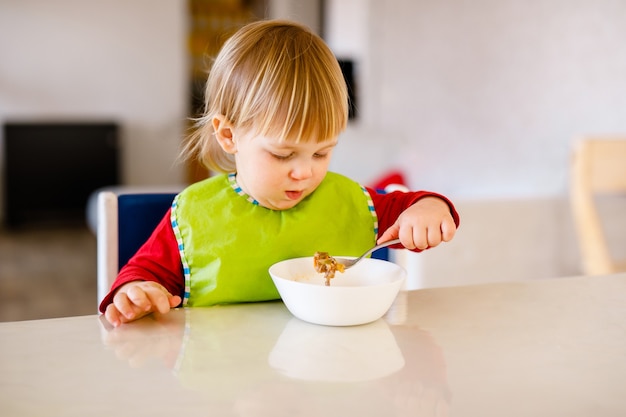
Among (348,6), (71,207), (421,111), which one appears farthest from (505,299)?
(71,207)

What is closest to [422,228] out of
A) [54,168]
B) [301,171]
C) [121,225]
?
[301,171]

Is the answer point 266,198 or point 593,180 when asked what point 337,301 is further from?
point 593,180

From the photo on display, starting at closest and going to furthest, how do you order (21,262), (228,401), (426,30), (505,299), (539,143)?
(228,401) < (505,299) < (539,143) < (426,30) < (21,262)

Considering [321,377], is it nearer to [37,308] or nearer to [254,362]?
[254,362]

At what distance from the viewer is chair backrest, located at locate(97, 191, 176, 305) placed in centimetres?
99

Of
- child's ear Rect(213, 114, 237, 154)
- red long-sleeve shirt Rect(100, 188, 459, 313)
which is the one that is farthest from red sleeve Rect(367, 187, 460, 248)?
child's ear Rect(213, 114, 237, 154)

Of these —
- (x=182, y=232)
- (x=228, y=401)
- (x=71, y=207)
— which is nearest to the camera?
(x=228, y=401)

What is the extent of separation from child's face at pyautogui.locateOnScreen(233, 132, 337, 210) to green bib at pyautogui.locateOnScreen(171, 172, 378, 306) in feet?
0.15

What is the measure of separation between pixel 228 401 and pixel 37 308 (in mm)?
2811

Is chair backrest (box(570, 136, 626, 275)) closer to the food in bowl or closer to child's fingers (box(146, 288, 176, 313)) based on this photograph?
the food in bowl

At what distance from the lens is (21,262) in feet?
13.0

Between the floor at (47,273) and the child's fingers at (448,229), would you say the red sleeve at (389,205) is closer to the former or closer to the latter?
the child's fingers at (448,229)

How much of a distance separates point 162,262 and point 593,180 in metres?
1.57

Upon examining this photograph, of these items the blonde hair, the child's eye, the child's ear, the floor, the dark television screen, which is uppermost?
the blonde hair
